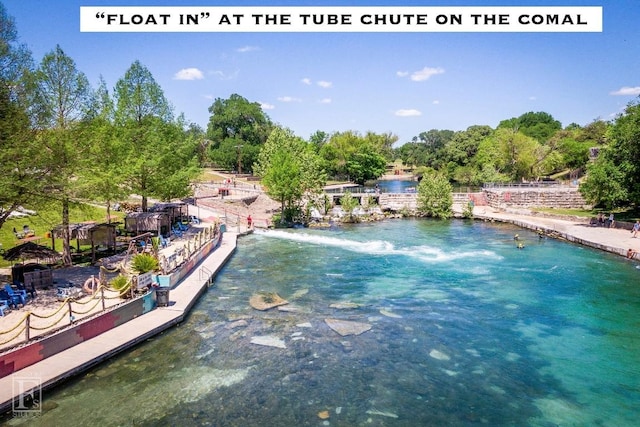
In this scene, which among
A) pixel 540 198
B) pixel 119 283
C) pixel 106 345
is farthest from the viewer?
pixel 540 198

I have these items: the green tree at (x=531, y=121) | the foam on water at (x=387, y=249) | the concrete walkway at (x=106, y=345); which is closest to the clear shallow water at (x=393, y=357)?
the concrete walkway at (x=106, y=345)

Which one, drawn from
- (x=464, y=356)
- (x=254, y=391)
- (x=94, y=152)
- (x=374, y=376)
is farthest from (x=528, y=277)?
(x=94, y=152)

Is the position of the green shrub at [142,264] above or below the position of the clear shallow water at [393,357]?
above

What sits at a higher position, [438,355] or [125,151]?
[125,151]

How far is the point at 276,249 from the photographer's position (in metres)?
35.5

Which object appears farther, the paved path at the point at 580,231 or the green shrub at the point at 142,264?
the paved path at the point at 580,231

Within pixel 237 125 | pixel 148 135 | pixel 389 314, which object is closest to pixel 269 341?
pixel 389 314

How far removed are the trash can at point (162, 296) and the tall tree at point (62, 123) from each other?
6603 mm

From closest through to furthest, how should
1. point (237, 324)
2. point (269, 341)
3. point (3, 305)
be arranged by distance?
point (3, 305) → point (269, 341) → point (237, 324)

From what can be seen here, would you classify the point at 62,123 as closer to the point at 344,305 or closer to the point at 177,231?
the point at 177,231

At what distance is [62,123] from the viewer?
2369cm

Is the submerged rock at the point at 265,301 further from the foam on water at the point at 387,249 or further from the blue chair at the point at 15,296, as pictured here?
the foam on water at the point at 387,249

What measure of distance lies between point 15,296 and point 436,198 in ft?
156

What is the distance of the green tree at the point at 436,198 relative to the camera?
5594 centimetres
